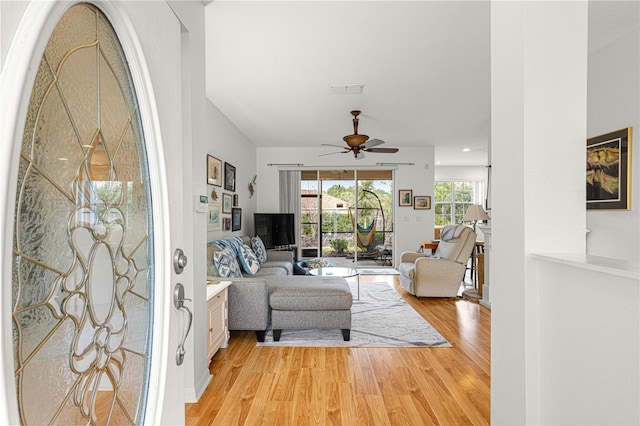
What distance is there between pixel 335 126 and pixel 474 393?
4.15 meters

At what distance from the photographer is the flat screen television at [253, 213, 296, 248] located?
6.27 meters

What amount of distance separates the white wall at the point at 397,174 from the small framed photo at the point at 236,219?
160 cm

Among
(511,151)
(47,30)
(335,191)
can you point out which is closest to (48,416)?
(47,30)

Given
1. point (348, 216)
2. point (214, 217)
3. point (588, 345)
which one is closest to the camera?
point (588, 345)

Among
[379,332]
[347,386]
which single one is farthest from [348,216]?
[347,386]

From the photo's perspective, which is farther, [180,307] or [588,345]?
[180,307]

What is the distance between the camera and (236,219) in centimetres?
539

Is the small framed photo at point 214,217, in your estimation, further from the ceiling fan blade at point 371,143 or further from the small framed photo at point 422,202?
the small framed photo at point 422,202

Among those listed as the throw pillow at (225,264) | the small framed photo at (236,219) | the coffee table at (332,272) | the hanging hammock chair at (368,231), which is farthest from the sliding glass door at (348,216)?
the throw pillow at (225,264)

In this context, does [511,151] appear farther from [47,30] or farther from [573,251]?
[47,30]

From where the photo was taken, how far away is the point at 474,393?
2.25m

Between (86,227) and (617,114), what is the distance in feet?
12.3

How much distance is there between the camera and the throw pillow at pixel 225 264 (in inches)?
133

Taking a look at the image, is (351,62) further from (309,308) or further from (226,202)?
(226,202)
